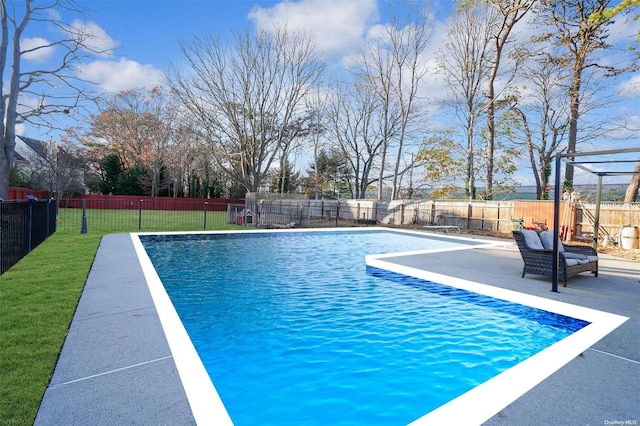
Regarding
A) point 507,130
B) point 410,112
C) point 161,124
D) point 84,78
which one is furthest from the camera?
point 161,124

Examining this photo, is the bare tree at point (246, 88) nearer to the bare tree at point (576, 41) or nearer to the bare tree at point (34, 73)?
the bare tree at point (34, 73)

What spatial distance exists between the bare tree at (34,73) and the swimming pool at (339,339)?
33.8 feet

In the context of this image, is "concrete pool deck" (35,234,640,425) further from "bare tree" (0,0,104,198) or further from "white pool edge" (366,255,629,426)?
"bare tree" (0,0,104,198)

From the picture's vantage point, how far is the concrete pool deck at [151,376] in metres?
2.11

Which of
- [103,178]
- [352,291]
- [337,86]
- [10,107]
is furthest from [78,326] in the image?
[103,178]

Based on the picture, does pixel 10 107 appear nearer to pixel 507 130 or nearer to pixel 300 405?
pixel 300 405

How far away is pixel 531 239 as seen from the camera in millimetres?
6312

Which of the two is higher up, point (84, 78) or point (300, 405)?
point (84, 78)

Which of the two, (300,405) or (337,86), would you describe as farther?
(337,86)

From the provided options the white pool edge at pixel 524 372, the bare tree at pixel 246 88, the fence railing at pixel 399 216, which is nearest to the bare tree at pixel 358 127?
the bare tree at pixel 246 88

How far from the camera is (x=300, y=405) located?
2.73 metres

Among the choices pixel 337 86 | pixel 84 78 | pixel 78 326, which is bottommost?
pixel 78 326

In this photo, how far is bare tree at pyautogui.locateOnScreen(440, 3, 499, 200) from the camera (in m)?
20.9

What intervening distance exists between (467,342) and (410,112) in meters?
23.9
